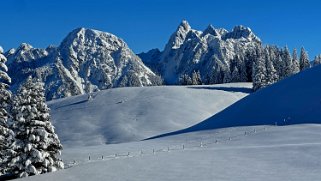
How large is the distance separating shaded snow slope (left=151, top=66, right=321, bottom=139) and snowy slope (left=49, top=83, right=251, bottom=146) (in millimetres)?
16106

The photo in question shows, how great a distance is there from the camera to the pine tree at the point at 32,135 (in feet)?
114

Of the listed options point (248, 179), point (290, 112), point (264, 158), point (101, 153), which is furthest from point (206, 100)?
point (248, 179)

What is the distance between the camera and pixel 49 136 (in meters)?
36.2

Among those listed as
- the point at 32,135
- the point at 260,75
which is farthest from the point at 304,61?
the point at 32,135

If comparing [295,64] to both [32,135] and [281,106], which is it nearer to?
[281,106]

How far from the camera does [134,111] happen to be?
103m

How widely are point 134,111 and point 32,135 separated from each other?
6846cm

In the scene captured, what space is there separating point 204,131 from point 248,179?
36618 mm

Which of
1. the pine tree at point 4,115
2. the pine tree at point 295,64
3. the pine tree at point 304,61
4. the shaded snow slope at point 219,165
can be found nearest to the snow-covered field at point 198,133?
the shaded snow slope at point 219,165

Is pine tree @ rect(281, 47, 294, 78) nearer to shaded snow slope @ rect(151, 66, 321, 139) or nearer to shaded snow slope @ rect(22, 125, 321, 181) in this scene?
shaded snow slope @ rect(151, 66, 321, 139)

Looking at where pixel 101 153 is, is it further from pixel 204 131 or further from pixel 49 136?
pixel 204 131

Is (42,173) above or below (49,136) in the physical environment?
below

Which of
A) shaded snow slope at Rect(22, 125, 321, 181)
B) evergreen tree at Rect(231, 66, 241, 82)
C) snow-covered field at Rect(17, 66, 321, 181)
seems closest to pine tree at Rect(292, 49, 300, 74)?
snow-covered field at Rect(17, 66, 321, 181)

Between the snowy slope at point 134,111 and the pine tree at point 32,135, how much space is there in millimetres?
45433
